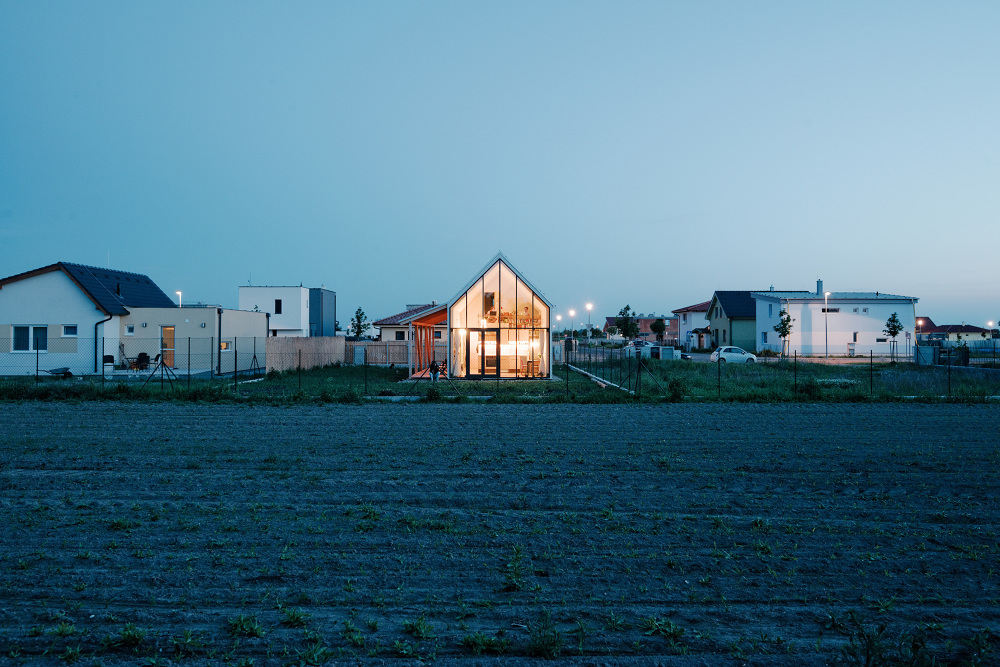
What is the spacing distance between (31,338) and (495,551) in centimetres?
2929

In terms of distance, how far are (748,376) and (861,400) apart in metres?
8.16

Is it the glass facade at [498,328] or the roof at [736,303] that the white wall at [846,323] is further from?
the glass facade at [498,328]

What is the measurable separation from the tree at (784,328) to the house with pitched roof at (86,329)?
36.2m

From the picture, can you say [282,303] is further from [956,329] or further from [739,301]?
[956,329]

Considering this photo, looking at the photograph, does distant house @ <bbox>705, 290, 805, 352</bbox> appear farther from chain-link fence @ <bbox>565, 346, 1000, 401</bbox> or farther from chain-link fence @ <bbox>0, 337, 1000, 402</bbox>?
chain-link fence @ <bbox>565, 346, 1000, 401</bbox>

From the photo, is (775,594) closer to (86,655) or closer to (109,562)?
(86,655)

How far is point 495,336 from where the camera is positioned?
25.8 metres

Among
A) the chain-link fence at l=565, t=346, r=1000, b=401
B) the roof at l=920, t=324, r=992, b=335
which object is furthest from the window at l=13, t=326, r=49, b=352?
the roof at l=920, t=324, r=992, b=335

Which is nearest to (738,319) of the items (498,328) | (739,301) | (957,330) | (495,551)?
(739,301)

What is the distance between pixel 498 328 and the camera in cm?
2575

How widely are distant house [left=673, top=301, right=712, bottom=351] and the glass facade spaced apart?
34528mm

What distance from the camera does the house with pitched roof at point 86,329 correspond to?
26.9 meters

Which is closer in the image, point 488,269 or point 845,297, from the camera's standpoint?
point 488,269

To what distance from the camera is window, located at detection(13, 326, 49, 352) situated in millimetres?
27250
